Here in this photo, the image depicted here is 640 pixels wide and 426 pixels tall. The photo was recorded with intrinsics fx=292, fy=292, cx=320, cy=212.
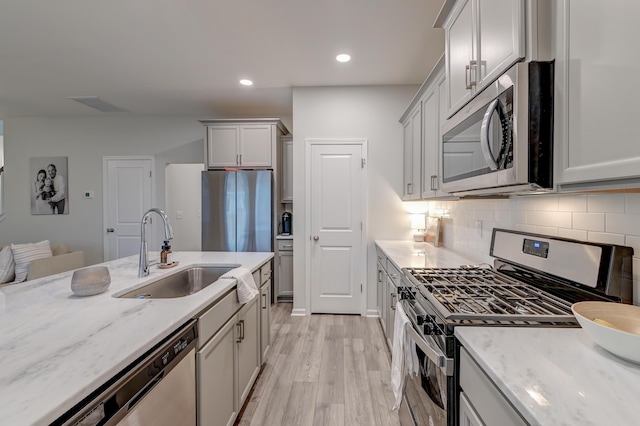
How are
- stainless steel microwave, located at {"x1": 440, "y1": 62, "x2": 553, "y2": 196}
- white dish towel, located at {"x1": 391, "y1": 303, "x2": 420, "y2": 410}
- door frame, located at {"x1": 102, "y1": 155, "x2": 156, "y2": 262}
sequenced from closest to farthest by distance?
stainless steel microwave, located at {"x1": 440, "y1": 62, "x2": 553, "y2": 196}, white dish towel, located at {"x1": 391, "y1": 303, "x2": 420, "y2": 410}, door frame, located at {"x1": 102, "y1": 155, "x2": 156, "y2": 262}

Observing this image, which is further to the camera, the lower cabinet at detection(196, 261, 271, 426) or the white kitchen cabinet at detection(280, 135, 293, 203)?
the white kitchen cabinet at detection(280, 135, 293, 203)

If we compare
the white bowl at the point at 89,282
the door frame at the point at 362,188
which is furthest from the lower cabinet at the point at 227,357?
the door frame at the point at 362,188

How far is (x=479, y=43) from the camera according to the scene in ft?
4.36

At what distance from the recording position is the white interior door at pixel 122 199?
4820 mm

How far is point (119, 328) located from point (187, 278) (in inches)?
43.8

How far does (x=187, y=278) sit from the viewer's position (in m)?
2.06

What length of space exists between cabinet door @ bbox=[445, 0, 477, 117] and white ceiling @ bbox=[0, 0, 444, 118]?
0.67 metres

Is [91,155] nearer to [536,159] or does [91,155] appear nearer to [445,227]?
[445,227]

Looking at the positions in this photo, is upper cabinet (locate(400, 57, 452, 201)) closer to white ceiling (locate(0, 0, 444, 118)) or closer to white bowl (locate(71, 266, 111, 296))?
white ceiling (locate(0, 0, 444, 118))

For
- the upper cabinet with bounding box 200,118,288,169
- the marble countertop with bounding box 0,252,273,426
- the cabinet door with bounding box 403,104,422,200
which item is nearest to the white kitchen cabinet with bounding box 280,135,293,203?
the upper cabinet with bounding box 200,118,288,169

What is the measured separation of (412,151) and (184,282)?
2378mm

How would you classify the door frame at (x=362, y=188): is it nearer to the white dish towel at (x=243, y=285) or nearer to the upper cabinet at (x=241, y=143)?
the upper cabinet at (x=241, y=143)

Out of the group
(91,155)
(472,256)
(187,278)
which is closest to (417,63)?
(472,256)

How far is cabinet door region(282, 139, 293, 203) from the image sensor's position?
426 centimetres
